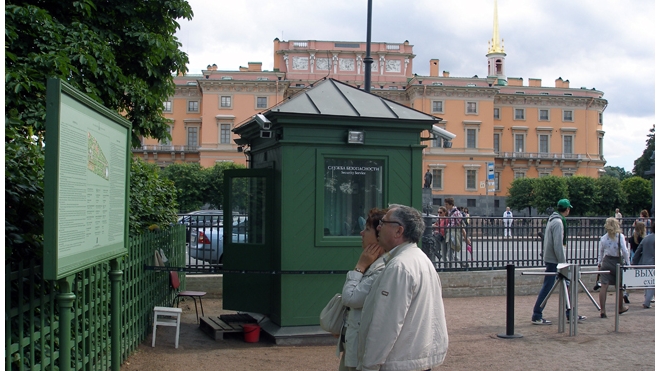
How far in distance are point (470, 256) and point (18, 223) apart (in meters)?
10.7

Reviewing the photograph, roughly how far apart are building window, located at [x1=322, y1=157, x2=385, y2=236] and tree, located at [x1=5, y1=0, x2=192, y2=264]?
330cm

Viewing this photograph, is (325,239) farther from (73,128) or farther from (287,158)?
(73,128)

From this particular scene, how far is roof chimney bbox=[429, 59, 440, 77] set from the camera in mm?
93963

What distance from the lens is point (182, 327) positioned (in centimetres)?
1020

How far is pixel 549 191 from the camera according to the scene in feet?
238

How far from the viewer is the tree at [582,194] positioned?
240ft

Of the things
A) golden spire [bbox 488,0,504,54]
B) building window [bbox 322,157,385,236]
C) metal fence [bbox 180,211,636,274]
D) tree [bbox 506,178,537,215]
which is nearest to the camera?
building window [bbox 322,157,385,236]

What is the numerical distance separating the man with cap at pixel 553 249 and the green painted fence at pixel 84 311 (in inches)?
239

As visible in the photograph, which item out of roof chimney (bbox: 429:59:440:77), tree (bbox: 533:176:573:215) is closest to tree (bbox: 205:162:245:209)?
tree (bbox: 533:176:573:215)

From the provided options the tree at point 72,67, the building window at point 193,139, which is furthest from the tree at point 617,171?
the tree at point 72,67

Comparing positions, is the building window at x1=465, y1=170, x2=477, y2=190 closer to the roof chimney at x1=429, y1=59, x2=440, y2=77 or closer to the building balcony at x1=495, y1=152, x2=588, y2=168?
the building balcony at x1=495, y1=152, x2=588, y2=168

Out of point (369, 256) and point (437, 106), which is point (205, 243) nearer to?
point (369, 256)

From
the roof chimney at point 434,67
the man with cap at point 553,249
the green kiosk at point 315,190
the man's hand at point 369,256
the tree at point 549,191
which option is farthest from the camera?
the roof chimney at point 434,67

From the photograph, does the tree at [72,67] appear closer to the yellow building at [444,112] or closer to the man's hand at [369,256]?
the man's hand at [369,256]
